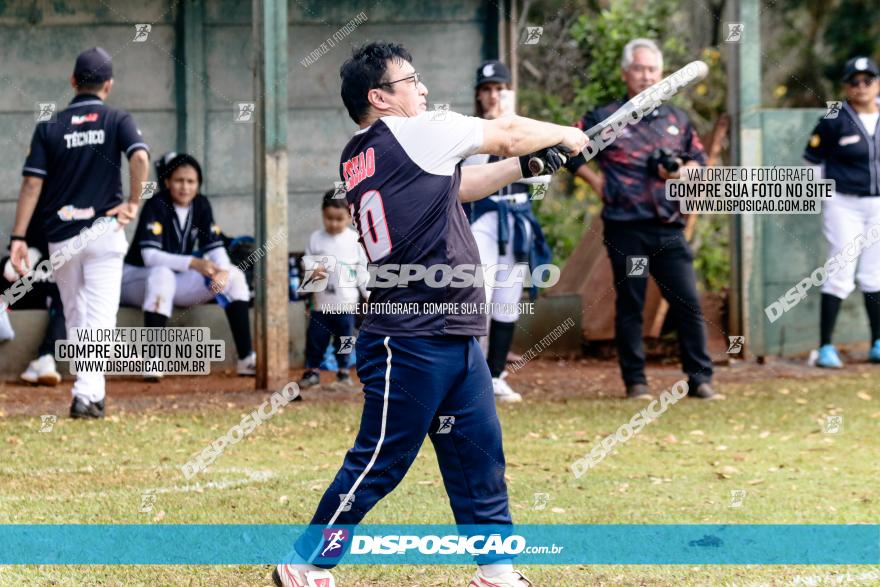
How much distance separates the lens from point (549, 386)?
412 inches

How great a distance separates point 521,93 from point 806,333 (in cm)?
520

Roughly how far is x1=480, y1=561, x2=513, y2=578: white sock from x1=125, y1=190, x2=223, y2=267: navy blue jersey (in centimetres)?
661

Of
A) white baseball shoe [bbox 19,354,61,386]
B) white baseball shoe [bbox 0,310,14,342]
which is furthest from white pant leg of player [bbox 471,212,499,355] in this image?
white baseball shoe [bbox 0,310,14,342]

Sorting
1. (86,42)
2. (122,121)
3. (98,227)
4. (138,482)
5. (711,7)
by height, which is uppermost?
(711,7)

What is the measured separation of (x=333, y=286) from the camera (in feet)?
33.1

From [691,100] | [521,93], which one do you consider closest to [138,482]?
[521,93]

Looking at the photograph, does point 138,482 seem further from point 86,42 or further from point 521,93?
Answer: point 521,93

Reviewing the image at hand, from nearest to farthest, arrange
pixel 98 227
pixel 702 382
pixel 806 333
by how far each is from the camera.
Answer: pixel 98 227 < pixel 702 382 < pixel 806 333

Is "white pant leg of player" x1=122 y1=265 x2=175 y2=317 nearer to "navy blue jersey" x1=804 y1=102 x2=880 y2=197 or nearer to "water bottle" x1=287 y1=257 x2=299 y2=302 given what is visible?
"water bottle" x1=287 y1=257 x2=299 y2=302

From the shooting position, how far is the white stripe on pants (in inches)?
436

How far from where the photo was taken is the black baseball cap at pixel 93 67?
8617 millimetres

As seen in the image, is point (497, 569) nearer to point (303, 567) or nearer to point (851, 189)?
point (303, 567)

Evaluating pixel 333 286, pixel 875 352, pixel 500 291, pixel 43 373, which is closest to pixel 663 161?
pixel 500 291

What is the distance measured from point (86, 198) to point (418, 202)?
4678mm
